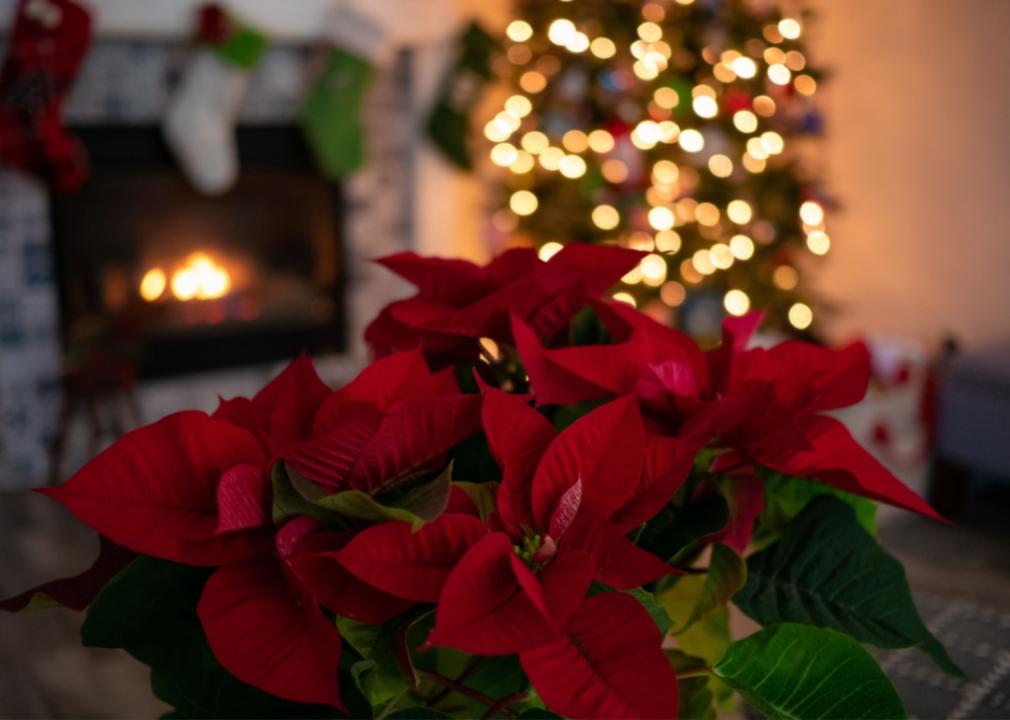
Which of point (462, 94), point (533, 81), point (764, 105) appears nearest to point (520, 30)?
point (533, 81)

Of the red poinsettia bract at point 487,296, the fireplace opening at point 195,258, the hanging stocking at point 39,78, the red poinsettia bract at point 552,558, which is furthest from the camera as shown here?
the fireplace opening at point 195,258

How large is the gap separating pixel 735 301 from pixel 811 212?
0.40 meters

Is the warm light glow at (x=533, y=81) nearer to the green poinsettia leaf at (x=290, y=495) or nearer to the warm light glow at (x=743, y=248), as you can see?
the warm light glow at (x=743, y=248)

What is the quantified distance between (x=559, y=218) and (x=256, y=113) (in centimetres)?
99

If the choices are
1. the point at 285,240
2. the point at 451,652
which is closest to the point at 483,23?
the point at 285,240

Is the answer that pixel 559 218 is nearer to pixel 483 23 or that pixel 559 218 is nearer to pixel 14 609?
pixel 483 23

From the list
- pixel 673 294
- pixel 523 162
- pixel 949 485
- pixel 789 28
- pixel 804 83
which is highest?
pixel 789 28

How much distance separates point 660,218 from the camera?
312 centimetres

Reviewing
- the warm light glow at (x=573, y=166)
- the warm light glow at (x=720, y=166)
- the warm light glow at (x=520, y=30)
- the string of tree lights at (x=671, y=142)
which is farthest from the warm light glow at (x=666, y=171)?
the warm light glow at (x=520, y=30)

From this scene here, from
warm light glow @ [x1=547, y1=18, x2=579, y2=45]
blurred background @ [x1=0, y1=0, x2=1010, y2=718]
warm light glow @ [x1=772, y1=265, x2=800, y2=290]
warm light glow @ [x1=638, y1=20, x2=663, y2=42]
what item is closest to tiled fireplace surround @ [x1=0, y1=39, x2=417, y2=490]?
blurred background @ [x1=0, y1=0, x2=1010, y2=718]

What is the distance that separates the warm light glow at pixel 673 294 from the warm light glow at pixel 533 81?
0.77 meters

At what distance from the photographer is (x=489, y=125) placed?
3.31 metres

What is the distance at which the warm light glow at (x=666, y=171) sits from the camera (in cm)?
314

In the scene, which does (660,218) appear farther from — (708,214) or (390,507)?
(390,507)
